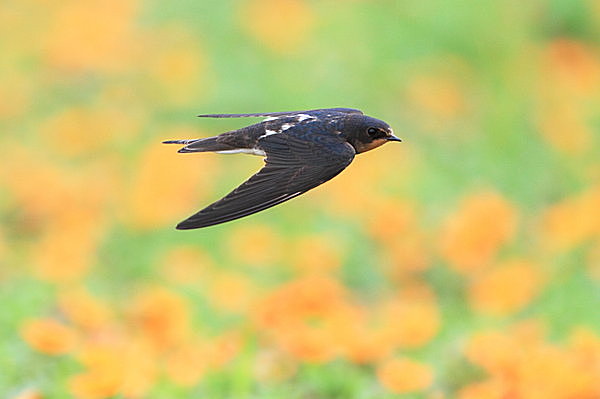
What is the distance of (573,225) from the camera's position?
6.03 meters

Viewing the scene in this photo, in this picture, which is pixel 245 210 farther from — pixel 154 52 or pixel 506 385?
pixel 154 52

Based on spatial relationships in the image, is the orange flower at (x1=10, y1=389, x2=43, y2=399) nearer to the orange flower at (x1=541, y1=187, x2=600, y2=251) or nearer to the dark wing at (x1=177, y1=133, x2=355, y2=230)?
the dark wing at (x1=177, y1=133, x2=355, y2=230)

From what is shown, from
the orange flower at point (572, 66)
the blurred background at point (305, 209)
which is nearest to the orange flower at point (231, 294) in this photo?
the blurred background at point (305, 209)

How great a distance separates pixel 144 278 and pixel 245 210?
3.33 metres

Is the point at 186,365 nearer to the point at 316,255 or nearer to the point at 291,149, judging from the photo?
the point at 291,149

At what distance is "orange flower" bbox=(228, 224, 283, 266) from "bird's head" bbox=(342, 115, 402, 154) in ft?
9.30

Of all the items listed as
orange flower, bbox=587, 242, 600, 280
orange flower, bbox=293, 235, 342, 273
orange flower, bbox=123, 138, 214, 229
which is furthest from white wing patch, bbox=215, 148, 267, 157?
orange flower, bbox=123, 138, 214, 229

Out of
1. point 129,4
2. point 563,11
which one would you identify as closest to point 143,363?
point 129,4

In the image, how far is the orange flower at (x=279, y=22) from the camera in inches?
332

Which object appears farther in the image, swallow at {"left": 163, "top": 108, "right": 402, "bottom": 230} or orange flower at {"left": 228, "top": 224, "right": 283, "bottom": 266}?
orange flower at {"left": 228, "top": 224, "right": 283, "bottom": 266}

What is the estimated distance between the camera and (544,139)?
7941mm

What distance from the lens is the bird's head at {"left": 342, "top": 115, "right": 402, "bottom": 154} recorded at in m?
3.28

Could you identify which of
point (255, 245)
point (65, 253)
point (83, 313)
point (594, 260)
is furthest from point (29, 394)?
point (594, 260)

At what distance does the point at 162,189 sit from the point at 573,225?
2343mm
